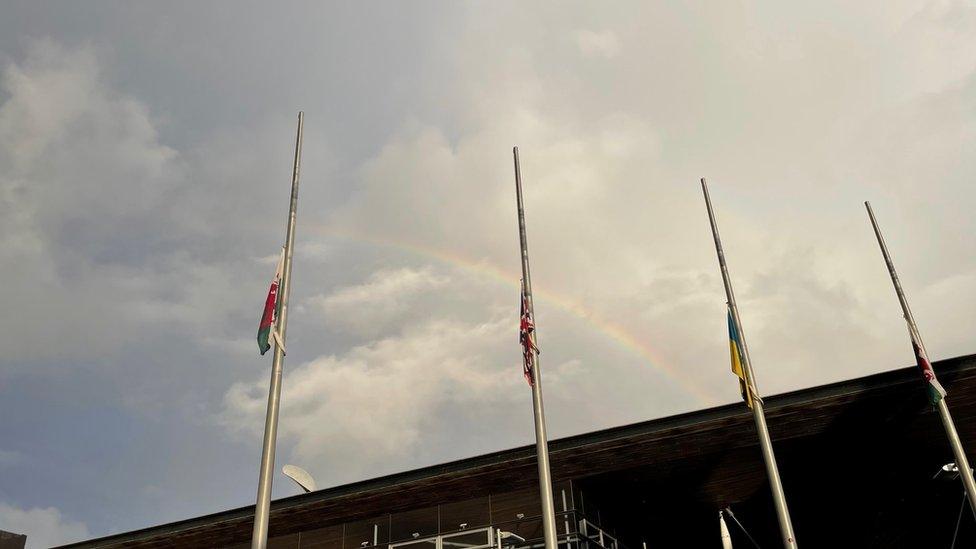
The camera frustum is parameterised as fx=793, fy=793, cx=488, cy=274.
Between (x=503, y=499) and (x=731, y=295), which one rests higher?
(x=731, y=295)

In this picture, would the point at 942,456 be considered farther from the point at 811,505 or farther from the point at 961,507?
the point at 811,505

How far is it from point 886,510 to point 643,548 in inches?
399

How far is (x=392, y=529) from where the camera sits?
3136 cm

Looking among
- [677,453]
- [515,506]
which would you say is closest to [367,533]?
[515,506]

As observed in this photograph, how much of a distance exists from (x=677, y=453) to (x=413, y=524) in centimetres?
1081

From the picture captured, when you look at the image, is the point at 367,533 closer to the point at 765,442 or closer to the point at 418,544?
the point at 418,544

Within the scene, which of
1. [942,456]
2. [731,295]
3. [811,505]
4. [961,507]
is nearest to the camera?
[731,295]

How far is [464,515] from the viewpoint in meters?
30.4

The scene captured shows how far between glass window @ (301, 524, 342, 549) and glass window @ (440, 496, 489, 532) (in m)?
4.91

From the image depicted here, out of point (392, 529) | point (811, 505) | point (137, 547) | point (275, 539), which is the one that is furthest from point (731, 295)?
point (137, 547)

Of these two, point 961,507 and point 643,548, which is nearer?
point 961,507

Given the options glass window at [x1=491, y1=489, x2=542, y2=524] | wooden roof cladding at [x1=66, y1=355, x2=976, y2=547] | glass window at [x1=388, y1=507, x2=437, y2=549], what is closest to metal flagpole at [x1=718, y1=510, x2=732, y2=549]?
wooden roof cladding at [x1=66, y1=355, x2=976, y2=547]

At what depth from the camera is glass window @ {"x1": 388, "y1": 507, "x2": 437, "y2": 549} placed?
30.8 metres

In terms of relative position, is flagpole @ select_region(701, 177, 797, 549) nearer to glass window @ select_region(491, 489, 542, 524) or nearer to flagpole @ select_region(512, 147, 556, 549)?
flagpole @ select_region(512, 147, 556, 549)
